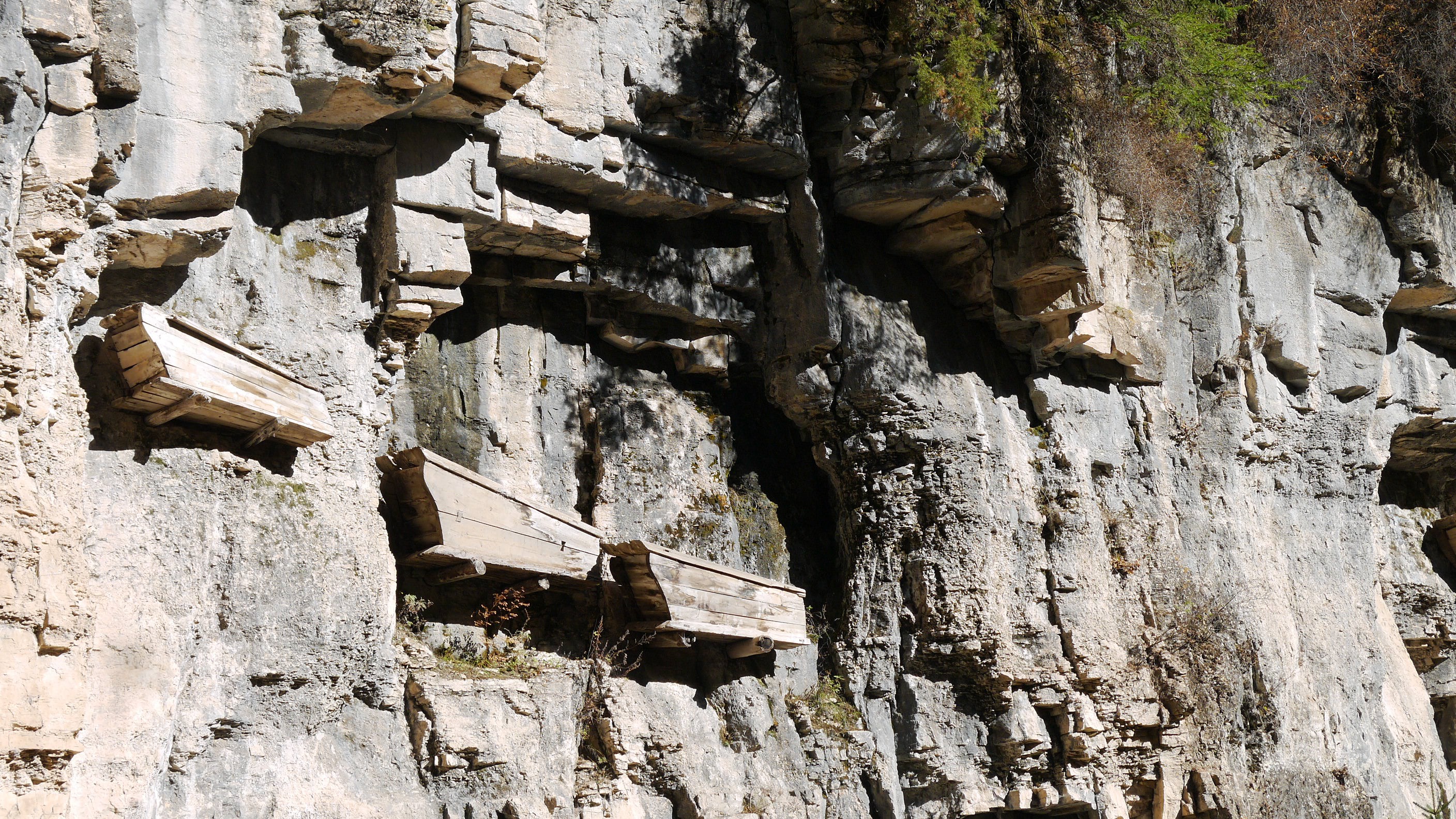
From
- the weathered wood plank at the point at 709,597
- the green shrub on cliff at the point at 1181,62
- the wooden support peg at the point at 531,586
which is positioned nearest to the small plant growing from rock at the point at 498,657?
the wooden support peg at the point at 531,586

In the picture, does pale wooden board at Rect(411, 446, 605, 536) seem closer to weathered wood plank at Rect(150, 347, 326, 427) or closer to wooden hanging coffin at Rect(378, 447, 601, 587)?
wooden hanging coffin at Rect(378, 447, 601, 587)

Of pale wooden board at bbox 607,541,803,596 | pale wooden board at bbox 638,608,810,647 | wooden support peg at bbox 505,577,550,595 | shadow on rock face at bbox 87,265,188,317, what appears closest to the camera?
shadow on rock face at bbox 87,265,188,317

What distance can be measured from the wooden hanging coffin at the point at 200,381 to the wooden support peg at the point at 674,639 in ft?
8.54

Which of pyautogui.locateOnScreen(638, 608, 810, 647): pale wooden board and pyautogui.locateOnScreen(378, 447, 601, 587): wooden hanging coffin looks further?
pyautogui.locateOnScreen(638, 608, 810, 647): pale wooden board

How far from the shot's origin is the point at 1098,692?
9.07 meters

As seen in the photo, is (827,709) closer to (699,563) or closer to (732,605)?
(732,605)

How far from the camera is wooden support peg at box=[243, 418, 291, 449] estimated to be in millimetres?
5742

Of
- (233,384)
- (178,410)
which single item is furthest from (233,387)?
(178,410)

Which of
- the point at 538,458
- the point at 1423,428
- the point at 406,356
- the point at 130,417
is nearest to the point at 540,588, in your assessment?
the point at 538,458

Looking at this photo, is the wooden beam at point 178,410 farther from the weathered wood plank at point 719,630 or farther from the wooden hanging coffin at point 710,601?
the weathered wood plank at point 719,630

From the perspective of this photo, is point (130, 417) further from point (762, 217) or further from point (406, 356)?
point (762, 217)

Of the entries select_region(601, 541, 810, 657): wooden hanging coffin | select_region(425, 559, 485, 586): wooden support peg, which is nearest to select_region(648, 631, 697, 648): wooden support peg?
select_region(601, 541, 810, 657): wooden hanging coffin

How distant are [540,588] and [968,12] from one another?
505 centimetres

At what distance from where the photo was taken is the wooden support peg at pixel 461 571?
667cm
